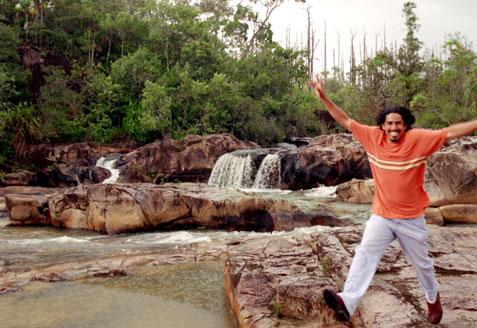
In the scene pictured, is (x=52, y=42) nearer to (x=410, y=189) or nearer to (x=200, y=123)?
(x=200, y=123)

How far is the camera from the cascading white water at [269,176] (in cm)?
1714

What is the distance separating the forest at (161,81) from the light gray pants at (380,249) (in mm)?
20115

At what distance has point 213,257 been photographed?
22.6ft

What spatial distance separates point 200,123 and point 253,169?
7410 mm

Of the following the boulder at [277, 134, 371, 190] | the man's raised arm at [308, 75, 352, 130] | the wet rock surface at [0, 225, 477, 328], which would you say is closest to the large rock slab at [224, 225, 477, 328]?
the wet rock surface at [0, 225, 477, 328]

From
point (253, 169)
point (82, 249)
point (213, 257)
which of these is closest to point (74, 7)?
point (253, 169)

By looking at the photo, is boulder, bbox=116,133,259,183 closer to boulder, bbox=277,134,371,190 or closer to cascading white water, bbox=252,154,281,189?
cascading white water, bbox=252,154,281,189

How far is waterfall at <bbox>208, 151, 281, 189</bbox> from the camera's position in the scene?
677 inches

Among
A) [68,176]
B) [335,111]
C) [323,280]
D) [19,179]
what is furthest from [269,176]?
[335,111]

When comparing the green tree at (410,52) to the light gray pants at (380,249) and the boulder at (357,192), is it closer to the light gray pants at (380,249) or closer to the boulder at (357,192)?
the boulder at (357,192)

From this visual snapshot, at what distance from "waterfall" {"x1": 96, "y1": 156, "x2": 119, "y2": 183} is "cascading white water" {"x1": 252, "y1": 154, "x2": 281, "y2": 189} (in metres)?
6.68

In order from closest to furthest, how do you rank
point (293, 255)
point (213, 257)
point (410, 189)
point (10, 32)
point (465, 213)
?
1. point (410, 189)
2. point (293, 255)
3. point (213, 257)
4. point (465, 213)
5. point (10, 32)

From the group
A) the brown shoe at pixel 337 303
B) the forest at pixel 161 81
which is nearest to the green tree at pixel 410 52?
the forest at pixel 161 81

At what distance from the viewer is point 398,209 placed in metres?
2.78
